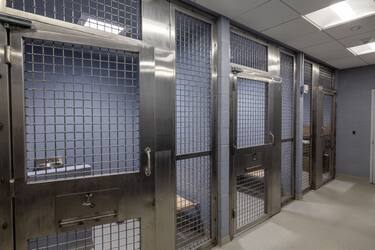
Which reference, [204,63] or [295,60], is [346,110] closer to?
[295,60]

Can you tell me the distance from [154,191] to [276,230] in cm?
188

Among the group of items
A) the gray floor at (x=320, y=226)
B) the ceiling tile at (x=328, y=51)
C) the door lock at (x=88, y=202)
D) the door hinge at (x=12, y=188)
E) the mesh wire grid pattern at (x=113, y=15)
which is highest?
the ceiling tile at (x=328, y=51)

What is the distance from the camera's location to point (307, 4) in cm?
202

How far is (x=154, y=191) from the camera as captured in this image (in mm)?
1743

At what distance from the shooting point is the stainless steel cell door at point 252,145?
249cm

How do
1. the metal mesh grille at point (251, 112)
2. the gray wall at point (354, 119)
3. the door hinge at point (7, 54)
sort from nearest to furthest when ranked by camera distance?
the door hinge at point (7, 54), the metal mesh grille at point (251, 112), the gray wall at point (354, 119)

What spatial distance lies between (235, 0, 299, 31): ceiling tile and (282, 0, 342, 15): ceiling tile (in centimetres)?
6

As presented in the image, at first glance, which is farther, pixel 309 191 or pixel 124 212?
pixel 309 191

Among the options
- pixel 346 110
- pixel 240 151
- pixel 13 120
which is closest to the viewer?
pixel 13 120

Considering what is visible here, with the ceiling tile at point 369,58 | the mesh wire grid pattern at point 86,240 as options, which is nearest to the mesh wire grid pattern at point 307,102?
the ceiling tile at point 369,58

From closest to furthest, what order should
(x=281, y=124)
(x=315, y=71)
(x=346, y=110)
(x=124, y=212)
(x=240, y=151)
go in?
1. (x=124, y=212)
2. (x=240, y=151)
3. (x=281, y=124)
4. (x=315, y=71)
5. (x=346, y=110)

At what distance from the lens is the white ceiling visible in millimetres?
2014

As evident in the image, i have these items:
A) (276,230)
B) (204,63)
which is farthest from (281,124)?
(204,63)

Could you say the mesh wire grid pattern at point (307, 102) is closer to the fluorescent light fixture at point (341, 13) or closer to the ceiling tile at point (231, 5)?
the fluorescent light fixture at point (341, 13)
